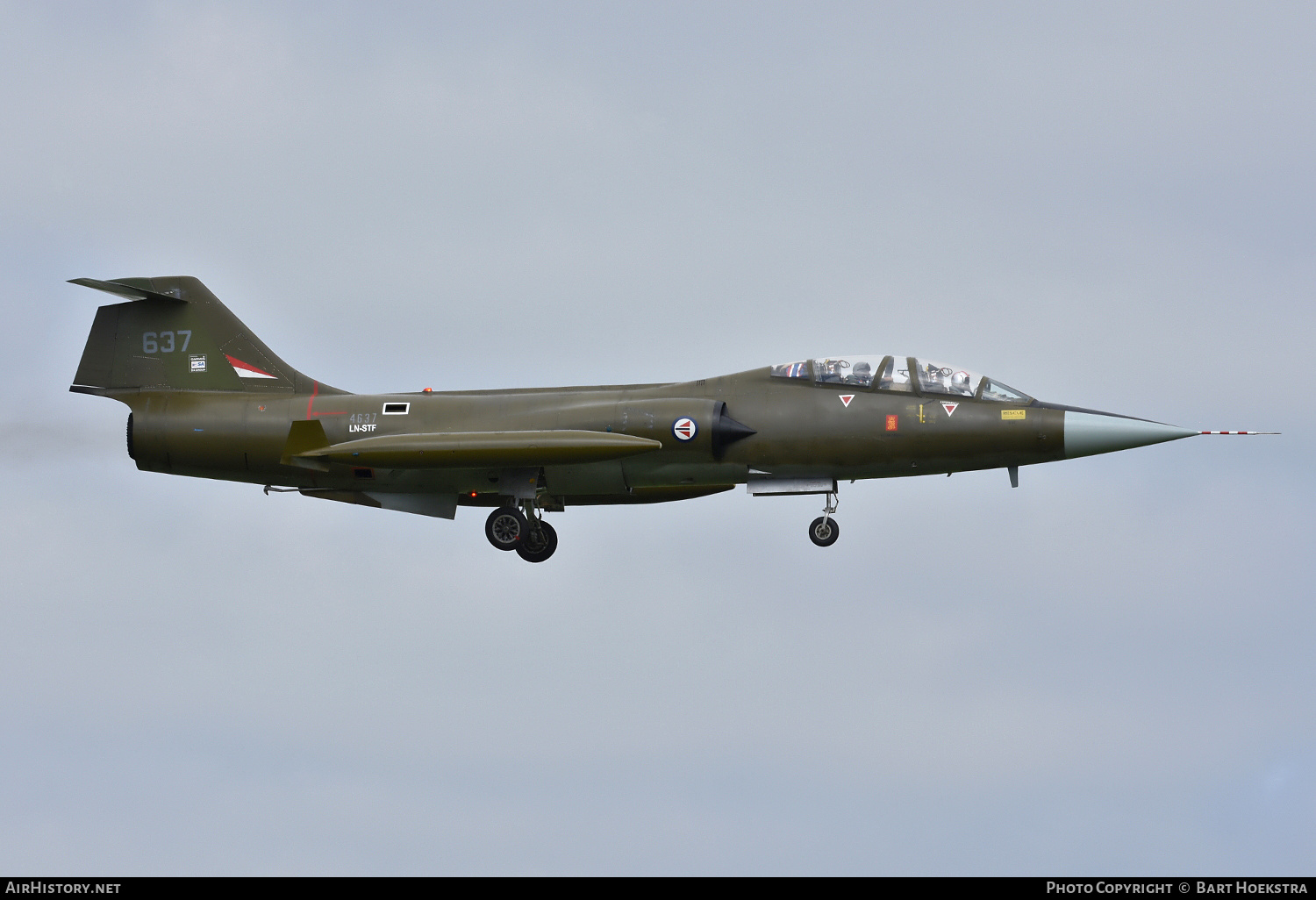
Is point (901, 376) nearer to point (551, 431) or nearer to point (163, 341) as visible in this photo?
point (551, 431)

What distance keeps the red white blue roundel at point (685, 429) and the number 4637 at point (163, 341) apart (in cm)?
943

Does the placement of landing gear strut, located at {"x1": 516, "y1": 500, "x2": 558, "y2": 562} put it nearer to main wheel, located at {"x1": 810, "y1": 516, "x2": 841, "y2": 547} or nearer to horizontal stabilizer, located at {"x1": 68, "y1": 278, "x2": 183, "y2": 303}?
main wheel, located at {"x1": 810, "y1": 516, "x2": 841, "y2": 547}

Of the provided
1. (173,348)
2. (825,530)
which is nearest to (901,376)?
(825,530)

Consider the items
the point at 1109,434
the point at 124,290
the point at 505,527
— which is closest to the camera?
the point at 1109,434

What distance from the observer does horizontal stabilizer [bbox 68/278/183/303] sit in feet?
113

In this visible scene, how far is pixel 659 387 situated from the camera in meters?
32.7

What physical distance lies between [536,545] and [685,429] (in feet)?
11.9

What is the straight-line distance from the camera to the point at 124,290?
34781 millimetres

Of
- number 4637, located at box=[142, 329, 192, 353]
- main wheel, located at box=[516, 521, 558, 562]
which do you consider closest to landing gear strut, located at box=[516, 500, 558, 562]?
main wheel, located at box=[516, 521, 558, 562]

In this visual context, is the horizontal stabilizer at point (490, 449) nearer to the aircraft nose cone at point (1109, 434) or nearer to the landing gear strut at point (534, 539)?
the landing gear strut at point (534, 539)

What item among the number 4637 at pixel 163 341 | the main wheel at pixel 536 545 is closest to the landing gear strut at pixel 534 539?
the main wheel at pixel 536 545

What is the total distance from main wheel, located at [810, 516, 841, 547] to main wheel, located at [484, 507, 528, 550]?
4.85 meters

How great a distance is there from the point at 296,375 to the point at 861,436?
1018cm
